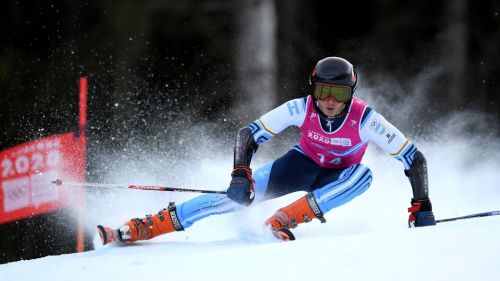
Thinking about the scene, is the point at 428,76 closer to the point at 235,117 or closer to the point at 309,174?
the point at 235,117

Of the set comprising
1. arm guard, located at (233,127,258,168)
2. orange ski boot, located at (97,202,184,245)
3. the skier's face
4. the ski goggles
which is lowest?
orange ski boot, located at (97,202,184,245)

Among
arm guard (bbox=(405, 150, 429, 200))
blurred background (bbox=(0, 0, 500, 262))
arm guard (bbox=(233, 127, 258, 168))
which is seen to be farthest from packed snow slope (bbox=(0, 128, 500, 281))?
blurred background (bbox=(0, 0, 500, 262))

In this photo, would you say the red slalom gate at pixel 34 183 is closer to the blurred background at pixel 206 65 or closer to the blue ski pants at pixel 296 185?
the blurred background at pixel 206 65

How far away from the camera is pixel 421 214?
3244 millimetres

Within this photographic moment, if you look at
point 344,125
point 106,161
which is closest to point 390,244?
Result: point 344,125

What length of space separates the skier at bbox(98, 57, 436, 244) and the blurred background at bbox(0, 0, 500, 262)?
262cm

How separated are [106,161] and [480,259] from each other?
4.56 meters

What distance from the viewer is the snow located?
2.26 m

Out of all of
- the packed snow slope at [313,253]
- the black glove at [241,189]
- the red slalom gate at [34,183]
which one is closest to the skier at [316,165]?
the black glove at [241,189]

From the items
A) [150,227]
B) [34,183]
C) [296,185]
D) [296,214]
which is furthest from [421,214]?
[34,183]

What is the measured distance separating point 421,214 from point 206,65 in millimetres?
4913

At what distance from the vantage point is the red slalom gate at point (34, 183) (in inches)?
222

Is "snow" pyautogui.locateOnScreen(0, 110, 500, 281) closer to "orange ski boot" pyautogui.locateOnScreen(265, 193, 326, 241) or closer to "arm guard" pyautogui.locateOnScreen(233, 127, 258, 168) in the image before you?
"orange ski boot" pyautogui.locateOnScreen(265, 193, 326, 241)

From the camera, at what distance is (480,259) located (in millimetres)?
2236
